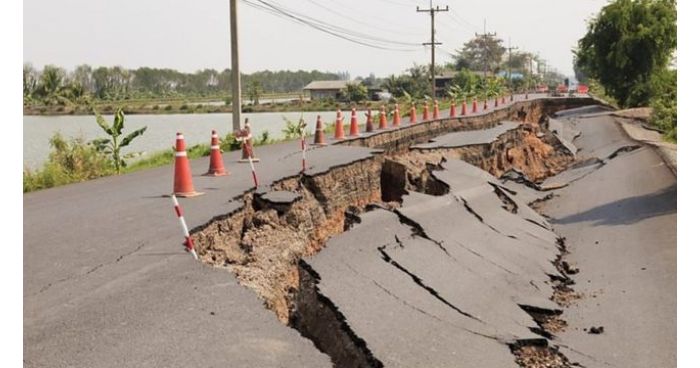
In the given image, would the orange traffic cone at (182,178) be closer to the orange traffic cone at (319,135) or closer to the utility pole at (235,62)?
the orange traffic cone at (319,135)

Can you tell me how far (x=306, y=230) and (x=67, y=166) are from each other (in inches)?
242

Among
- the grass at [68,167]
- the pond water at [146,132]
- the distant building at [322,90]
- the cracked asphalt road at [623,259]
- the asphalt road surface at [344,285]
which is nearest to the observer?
the asphalt road surface at [344,285]

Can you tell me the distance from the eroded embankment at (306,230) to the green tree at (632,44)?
28757 mm

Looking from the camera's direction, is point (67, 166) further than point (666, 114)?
No

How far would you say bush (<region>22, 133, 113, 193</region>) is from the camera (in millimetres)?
11188

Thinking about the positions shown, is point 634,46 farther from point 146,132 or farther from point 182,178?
point 182,178

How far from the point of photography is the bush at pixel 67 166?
11188mm

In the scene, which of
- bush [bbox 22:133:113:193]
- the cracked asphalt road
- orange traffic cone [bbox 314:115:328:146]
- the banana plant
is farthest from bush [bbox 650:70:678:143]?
bush [bbox 22:133:113:193]

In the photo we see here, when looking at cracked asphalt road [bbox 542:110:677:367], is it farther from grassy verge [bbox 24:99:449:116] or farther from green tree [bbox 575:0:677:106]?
grassy verge [bbox 24:99:449:116]

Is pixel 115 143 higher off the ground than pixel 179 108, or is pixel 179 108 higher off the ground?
pixel 179 108

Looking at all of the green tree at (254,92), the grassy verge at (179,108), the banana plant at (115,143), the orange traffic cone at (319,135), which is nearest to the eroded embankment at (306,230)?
the orange traffic cone at (319,135)

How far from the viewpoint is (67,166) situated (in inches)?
482

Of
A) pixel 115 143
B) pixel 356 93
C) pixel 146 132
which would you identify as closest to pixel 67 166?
pixel 115 143

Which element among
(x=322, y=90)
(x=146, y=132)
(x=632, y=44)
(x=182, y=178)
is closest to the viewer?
(x=182, y=178)
